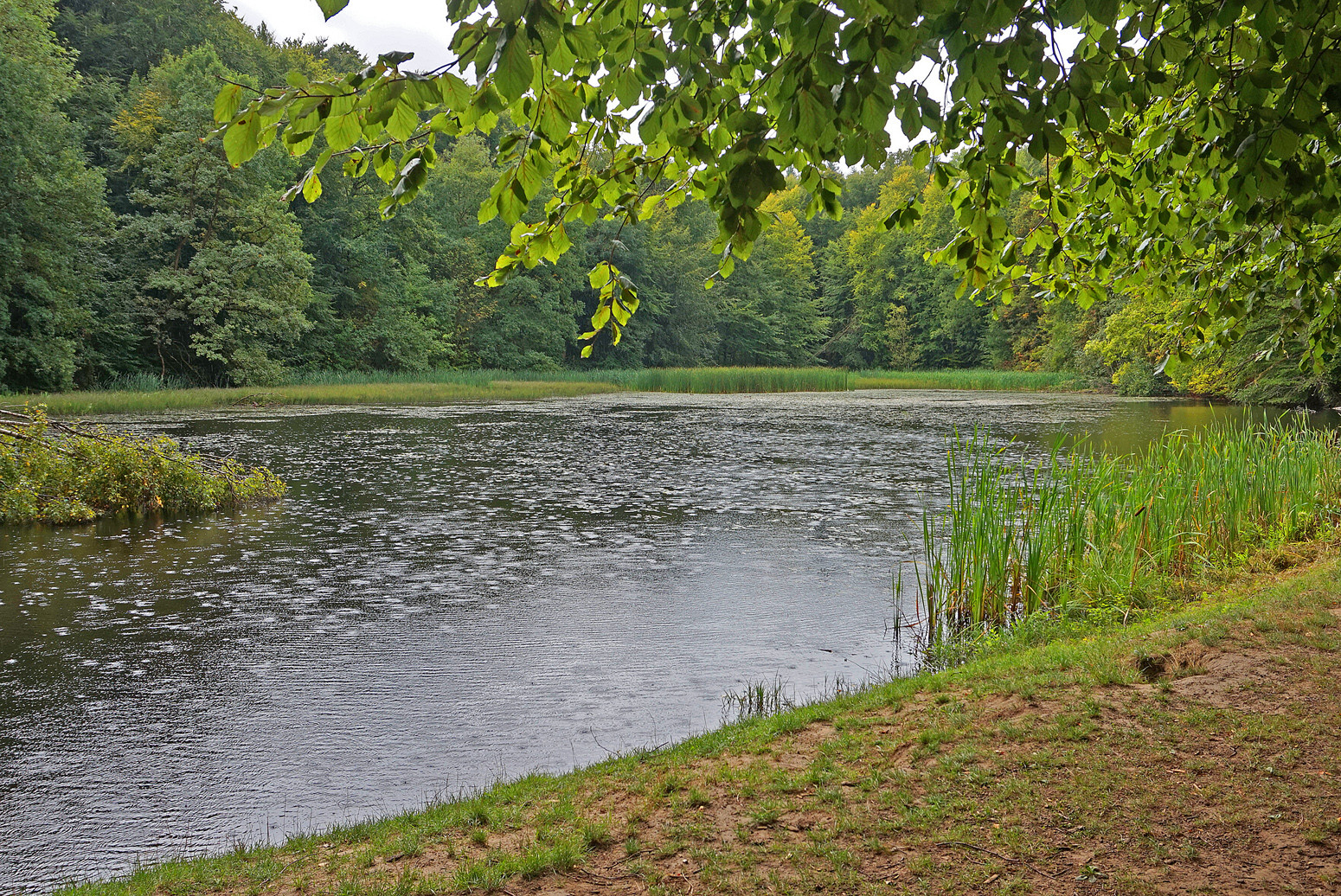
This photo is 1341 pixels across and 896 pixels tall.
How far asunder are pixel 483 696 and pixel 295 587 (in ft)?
12.4

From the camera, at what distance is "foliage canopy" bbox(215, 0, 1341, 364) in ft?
7.17

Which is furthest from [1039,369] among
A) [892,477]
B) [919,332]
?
[892,477]

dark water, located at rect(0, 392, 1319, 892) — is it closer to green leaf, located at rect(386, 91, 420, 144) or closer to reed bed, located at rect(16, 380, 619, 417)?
green leaf, located at rect(386, 91, 420, 144)

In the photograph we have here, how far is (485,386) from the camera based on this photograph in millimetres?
40062

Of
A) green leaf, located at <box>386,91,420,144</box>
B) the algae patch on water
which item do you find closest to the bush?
the algae patch on water

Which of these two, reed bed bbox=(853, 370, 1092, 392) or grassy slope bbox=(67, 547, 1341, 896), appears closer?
grassy slope bbox=(67, 547, 1341, 896)

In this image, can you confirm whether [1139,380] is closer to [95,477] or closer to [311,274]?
[311,274]

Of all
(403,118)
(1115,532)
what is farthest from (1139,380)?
(403,118)

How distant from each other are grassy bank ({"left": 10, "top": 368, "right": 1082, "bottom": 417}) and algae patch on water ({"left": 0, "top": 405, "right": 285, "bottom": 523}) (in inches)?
565

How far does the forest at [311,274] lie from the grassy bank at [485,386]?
2.37 meters

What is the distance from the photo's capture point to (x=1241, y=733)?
416 cm

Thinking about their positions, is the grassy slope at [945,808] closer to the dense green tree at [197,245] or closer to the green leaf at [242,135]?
the green leaf at [242,135]

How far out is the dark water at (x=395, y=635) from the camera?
5.15 m

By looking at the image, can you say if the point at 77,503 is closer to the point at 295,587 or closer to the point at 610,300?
the point at 295,587
